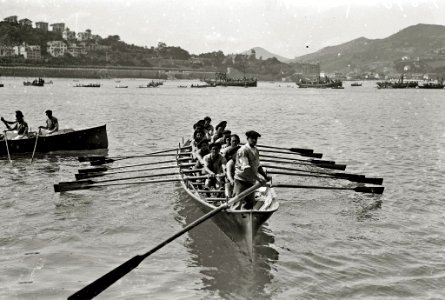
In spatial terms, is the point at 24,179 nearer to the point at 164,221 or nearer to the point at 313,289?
the point at 164,221

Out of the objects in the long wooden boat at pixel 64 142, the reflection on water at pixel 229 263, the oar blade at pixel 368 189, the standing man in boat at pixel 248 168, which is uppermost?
the standing man in boat at pixel 248 168

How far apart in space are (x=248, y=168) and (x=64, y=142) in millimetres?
16998

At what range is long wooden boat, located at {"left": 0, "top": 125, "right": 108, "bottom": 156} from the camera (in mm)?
23766

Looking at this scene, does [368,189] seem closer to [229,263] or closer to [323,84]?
[229,263]

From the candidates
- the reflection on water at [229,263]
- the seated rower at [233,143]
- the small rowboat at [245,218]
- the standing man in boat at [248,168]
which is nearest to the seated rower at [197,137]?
the reflection on water at [229,263]

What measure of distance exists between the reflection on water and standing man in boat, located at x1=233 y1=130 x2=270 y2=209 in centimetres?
135

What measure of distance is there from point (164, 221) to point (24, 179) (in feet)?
27.9

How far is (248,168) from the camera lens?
34.6 ft

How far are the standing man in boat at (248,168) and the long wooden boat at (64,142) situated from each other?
1595 cm

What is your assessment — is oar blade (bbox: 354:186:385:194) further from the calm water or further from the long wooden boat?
the long wooden boat

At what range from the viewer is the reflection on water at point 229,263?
32.7ft

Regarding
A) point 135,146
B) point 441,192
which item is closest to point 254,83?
point 135,146

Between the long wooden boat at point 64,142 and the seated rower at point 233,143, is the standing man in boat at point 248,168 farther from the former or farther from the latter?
the long wooden boat at point 64,142

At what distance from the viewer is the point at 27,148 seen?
24.0 metres
